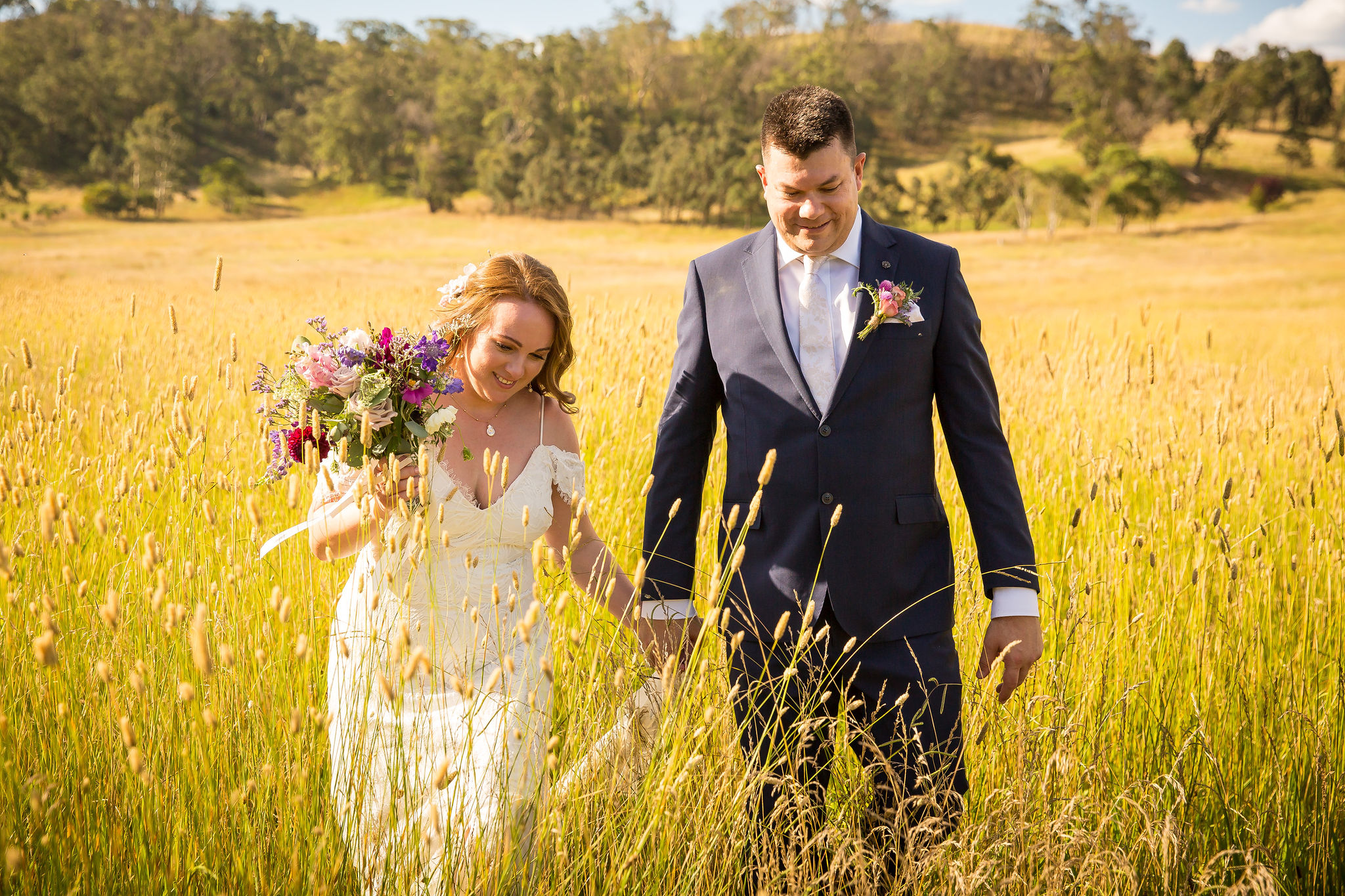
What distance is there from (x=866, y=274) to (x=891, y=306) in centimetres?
17

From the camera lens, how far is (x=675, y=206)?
51938 millimetres

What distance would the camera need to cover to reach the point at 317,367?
2.02 m

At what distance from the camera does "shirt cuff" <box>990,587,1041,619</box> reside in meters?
2.15


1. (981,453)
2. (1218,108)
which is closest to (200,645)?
(981,453)

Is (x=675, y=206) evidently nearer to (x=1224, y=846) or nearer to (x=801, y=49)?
(x=801, y=49)

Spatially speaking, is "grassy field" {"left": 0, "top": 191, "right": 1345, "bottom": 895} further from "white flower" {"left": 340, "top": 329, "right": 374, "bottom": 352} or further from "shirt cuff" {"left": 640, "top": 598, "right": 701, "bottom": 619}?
"white flower" {"left": 340, "top": 329, "right": 374, "bottom": 352}

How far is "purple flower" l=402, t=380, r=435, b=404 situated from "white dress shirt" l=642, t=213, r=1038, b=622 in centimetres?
83

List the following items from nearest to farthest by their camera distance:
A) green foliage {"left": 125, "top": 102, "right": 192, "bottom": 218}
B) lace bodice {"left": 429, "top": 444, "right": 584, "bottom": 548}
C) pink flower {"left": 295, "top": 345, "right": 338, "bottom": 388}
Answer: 1. pink flower {"left": 295, "top": 345, "right": 338, "bottom": 388}
2. lace bodice {"left": 429, "top": 444, "right": 584, "bottom": 548}
3. green foliage {"left": 125, "top": 102, "right": 192, "bottom": 218}

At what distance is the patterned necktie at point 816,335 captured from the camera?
227 cm

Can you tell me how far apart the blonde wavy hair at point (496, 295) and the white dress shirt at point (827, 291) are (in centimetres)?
70

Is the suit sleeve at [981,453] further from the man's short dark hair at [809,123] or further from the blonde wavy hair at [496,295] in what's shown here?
the blonde wavy hair at [496,295]

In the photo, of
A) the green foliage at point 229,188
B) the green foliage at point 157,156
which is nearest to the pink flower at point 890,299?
the green foliage at point 157,156

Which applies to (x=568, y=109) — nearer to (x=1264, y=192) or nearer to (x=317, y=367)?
(x=1264, y=192)

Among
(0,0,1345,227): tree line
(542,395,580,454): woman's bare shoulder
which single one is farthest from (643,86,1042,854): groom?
(0,0,1345,227): tree line
